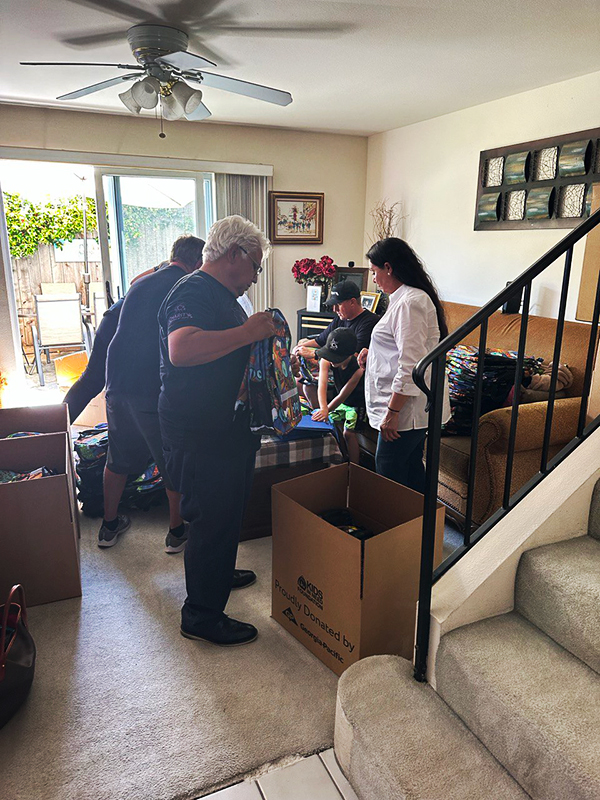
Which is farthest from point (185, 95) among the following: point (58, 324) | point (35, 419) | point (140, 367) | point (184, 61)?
point (58, 324)

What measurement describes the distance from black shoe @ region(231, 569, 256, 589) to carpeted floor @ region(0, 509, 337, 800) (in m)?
0.03

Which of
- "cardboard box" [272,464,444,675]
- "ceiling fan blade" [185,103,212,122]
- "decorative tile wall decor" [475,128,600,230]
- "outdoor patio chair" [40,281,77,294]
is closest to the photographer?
"cardboard box" [272,464,444,675]

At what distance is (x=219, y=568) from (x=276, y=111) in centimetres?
387

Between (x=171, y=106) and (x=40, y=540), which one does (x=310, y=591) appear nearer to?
(x=40, y=540)

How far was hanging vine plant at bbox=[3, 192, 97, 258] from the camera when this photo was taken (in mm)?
7277

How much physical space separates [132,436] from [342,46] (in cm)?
231

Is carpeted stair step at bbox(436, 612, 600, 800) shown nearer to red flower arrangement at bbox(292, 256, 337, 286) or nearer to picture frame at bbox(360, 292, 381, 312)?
picture frame at bbox(360, 292, 381, 312)

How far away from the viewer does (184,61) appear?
2.65 m

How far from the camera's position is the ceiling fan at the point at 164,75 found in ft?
8.89

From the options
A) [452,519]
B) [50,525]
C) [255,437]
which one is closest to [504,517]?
[255,437]

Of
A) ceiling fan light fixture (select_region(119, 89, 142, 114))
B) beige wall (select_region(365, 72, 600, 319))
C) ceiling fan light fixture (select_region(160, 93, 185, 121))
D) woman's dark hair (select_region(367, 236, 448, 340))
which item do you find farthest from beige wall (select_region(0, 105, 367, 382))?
woman's dark hair (select_region(367, 236, 448, 340))

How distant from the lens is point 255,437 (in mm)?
1976

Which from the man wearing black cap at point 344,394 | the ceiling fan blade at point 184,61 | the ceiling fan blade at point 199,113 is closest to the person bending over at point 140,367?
the ceiling fan blade at point 184,61

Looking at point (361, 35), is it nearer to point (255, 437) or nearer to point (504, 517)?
point (255, 437)
